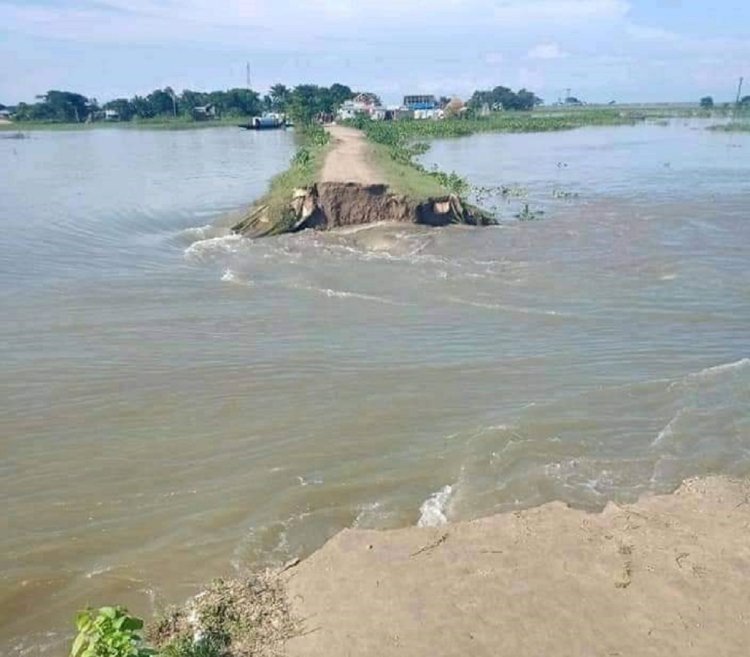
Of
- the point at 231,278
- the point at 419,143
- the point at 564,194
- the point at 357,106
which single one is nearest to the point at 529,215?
the point at 564,194

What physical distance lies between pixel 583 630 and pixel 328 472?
11.5ft

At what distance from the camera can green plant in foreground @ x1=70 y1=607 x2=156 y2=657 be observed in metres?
4.62

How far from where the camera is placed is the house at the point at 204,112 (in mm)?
121188

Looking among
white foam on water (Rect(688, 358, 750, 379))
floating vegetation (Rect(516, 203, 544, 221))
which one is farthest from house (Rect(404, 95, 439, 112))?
white foam on water (Rect(688, 358, 750, 379))

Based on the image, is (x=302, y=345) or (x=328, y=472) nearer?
(x=328, y=472)

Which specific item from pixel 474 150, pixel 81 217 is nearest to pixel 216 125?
pixel 474 150

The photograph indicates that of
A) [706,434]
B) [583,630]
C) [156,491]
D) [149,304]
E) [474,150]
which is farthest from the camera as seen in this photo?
[474,150]

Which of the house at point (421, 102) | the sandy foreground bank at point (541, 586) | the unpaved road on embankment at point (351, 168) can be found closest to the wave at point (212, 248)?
the unpaved road on embankment at point (351, 168)

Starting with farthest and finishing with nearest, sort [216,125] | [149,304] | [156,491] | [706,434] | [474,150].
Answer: [216,125] → [474,150] → [149,304] → [706,434] → [156,491]

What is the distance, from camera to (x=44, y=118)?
117 meters

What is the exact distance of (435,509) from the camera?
7.64m

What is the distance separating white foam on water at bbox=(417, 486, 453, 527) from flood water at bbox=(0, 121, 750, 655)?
36 mm

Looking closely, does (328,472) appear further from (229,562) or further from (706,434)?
(706,434)

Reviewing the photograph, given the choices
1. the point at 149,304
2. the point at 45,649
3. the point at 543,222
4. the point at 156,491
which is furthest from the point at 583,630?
the point at 543,222
